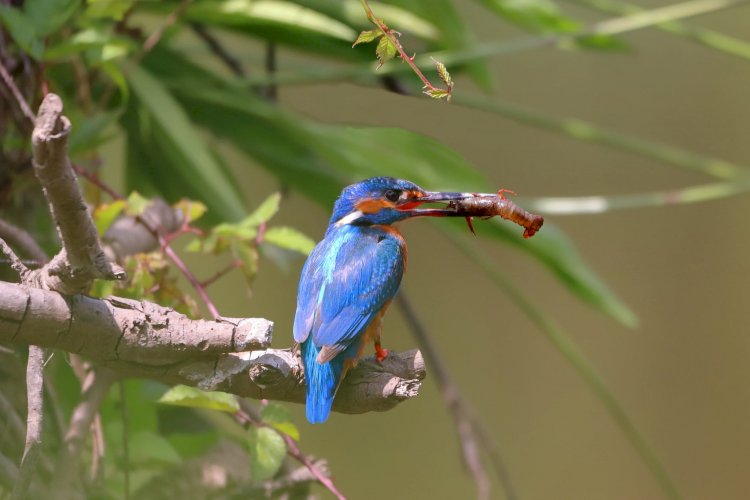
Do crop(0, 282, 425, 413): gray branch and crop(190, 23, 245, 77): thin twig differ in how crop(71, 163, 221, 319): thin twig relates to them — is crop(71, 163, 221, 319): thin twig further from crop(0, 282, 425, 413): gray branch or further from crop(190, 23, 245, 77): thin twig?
crop(190, 23, 245, 77): thin twig

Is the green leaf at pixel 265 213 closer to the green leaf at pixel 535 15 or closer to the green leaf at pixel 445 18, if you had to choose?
the green leaf at pixel 445 18

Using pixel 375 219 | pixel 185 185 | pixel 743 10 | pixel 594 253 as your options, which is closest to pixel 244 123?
pixel 185 185

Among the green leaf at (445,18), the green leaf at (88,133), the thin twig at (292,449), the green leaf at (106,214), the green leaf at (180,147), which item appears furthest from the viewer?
the green leaf at (445,18)

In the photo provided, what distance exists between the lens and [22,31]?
0.85 m

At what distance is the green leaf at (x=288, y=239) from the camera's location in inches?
34.6

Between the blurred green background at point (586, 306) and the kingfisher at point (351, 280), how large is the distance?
3.00ft

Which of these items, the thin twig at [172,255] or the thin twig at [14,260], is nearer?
the thin twig at [14,260]

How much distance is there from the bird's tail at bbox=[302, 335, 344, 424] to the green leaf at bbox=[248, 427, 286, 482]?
86 millimetres

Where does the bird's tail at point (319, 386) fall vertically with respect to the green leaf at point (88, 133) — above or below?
below

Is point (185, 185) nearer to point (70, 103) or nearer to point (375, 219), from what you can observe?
point (70, 103)

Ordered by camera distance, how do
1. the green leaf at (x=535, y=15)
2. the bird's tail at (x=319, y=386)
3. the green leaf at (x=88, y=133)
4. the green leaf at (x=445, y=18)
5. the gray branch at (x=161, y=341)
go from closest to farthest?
the gray branch at (x=161, y=341) < the bird's tail at (x=319, y=386) < the green leaf at (x=88, y=133) < the green leaf at (x=445, y=18) < the green leaf at (x=535, y=15)

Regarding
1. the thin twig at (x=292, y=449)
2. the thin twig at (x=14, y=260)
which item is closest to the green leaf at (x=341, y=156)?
the thin twig at (x=292, y=449)

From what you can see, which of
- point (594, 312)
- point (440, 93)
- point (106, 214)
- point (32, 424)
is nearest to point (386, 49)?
point (440, 93)

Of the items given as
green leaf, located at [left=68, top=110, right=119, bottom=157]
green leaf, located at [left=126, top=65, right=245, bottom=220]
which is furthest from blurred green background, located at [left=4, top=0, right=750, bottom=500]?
green leaf, located at [left=68, top=110, right=119, bottom=157]
